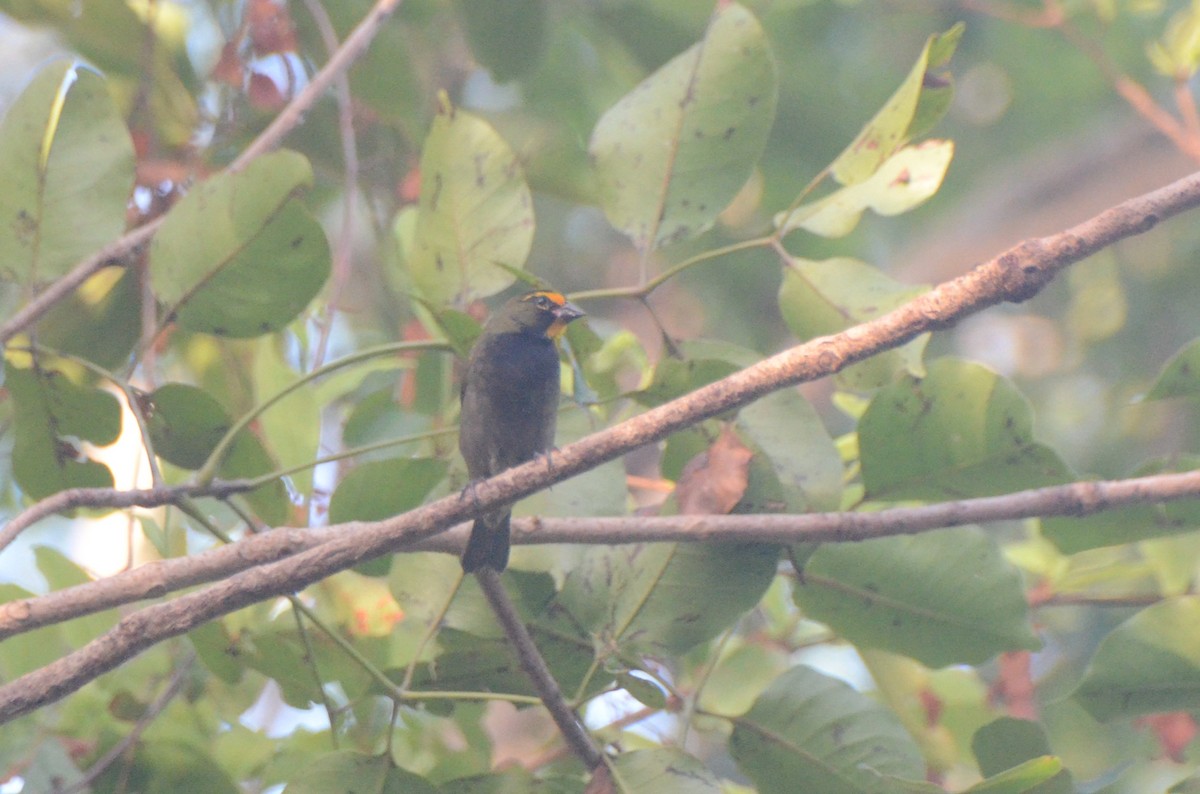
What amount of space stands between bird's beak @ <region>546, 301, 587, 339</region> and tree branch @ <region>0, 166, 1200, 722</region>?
0.78 meters

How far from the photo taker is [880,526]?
2.19 metres

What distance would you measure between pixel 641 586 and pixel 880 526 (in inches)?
22.2

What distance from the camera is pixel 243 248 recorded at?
2.57 meters

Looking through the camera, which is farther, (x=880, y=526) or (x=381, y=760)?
(x=381, y=760)

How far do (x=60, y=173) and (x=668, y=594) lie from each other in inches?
65.5

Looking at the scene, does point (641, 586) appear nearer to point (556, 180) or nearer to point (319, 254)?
point (319, 254)

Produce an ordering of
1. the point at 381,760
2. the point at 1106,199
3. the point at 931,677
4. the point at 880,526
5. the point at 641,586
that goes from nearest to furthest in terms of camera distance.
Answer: the point at 880,526 < the point at 381,760 < the point at 641,586 < the point at 931,677 < the point at 1106,199

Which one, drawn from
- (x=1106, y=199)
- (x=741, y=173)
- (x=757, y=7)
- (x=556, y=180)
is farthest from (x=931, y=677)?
(x=1106, y=199)

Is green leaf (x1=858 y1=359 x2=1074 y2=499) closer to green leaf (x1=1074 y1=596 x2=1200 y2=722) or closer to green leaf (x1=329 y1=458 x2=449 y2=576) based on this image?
green leaf (x1=1074 y1=596 x2=1200 y2=722)

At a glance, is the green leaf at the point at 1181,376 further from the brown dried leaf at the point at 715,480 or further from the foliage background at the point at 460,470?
the brown dried leaf at the point at 715,480

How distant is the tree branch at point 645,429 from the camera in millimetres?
1981

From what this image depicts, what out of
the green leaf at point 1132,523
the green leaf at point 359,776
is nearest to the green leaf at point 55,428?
the green leaf at point 359,776

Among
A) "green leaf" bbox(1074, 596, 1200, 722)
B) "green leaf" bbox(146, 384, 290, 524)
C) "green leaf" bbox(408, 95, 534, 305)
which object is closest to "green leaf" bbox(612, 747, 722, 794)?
"green leaf" bbox(1074, 596, 1200, 722)

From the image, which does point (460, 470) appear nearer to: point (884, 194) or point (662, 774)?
point (662, 774)
